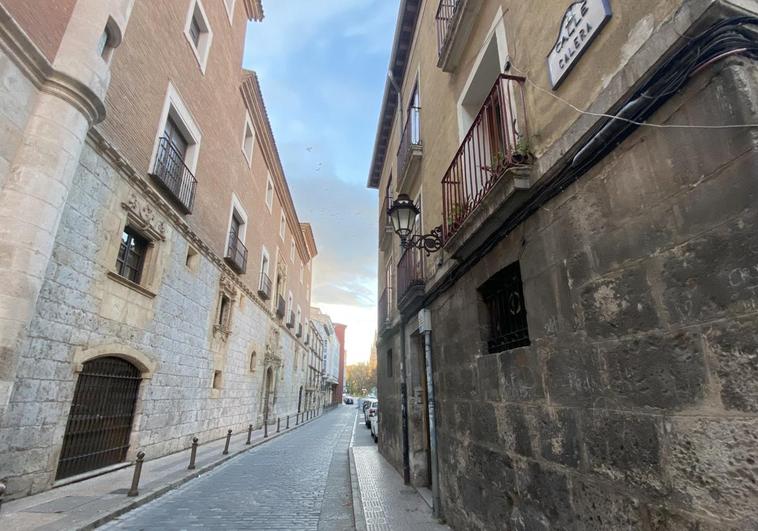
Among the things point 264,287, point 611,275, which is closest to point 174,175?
point 264,287

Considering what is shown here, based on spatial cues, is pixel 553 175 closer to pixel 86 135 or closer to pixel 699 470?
pixel 699 470

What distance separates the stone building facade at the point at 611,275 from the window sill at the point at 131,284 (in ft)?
22.6

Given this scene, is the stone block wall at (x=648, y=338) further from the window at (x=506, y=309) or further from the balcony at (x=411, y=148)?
the balcony at (x=411, y=148)

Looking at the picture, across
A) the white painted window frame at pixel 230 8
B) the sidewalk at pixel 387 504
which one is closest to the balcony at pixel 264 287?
the white painted window frame at pixel 230 8

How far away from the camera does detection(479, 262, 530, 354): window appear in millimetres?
3510

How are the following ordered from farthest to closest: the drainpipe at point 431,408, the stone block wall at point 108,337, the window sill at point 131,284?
the window sill at point 131,284 < the stone block wall at point 108,337 < the drainpipe at point 431,408

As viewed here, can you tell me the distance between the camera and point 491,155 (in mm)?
3734

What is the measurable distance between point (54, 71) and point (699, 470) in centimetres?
845

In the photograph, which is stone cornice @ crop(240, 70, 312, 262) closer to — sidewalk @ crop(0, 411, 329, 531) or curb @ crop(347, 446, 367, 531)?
sidewalk @ crop(0, 411, 329, 531)

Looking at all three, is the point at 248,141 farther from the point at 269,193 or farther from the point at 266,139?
the point at 269,193

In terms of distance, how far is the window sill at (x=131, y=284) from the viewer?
764 cm

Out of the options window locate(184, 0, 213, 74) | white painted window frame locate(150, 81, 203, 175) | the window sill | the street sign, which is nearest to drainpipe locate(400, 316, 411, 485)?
the window sill

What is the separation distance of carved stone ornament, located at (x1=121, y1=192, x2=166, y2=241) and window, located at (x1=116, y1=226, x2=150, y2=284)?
0.25m

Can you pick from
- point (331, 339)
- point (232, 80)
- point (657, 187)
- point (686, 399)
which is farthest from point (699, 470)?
point (331, 339)
